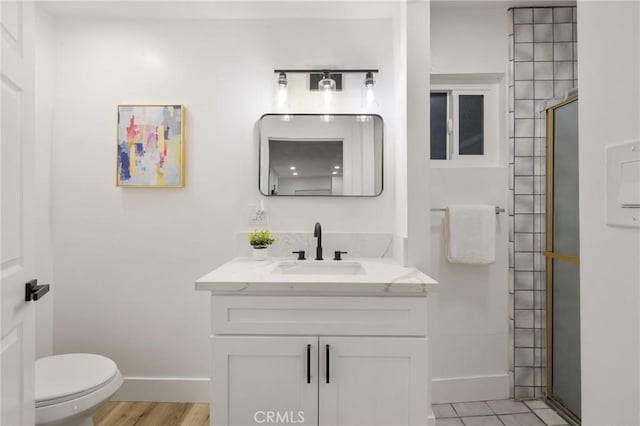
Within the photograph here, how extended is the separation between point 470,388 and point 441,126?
158 cm

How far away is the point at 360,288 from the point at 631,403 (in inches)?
36.8

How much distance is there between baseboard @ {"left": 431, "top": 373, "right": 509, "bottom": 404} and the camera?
2051mm

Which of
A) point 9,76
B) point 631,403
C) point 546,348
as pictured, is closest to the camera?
point 631,403

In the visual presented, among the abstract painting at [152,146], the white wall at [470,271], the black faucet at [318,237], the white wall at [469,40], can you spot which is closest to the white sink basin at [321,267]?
the black faucet at [318,237]

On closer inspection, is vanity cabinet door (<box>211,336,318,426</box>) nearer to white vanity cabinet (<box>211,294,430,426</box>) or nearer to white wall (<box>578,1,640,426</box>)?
white vanity cabinet (<box>211,294,430,426</box>)

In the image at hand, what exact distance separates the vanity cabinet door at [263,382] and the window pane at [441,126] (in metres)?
1.39

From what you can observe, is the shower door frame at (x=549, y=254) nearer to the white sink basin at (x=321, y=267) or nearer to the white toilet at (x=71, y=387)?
the white sink basin at (x=321, y=267)

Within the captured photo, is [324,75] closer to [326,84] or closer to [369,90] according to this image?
[326,84]

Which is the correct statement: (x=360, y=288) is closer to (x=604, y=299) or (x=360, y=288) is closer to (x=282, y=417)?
(x=282, y=417)

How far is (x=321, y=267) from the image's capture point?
1.84 meters

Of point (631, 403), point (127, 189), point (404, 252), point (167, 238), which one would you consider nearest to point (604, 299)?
point (631, 403)

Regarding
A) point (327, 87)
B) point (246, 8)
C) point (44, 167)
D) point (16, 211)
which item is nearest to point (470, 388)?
point (327, 87)

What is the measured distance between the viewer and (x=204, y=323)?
207 centimetres

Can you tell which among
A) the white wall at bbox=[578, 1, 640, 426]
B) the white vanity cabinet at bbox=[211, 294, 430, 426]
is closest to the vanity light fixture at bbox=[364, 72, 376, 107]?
the white vanity cabinet at bbox=[211, 294, 430, 426]
